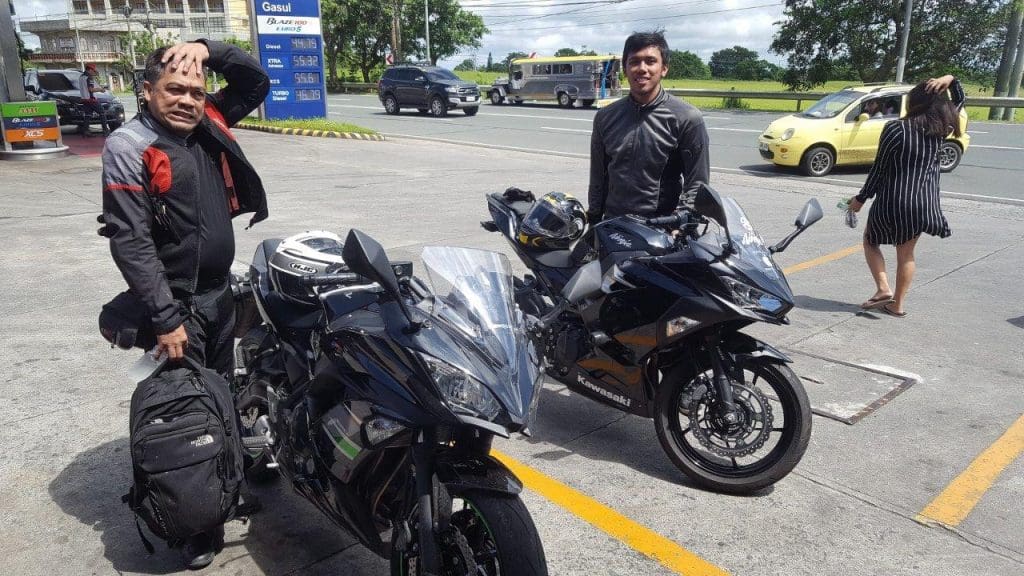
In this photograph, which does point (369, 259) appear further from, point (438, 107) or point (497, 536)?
point (438, 107)

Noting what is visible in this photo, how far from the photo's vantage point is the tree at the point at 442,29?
56.8 metres

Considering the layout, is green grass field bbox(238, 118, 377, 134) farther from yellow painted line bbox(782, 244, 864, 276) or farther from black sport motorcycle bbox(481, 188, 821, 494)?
black sport motorcycle bbox(481, 188, 821, 494)

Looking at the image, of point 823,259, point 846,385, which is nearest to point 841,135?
point 823,259

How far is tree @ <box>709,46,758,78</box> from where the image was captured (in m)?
68.7

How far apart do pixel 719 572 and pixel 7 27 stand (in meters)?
16.9

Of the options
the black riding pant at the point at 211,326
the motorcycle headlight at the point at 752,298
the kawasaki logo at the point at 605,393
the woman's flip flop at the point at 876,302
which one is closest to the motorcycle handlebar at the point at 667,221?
the motorcycle headlight at the point at 752,298

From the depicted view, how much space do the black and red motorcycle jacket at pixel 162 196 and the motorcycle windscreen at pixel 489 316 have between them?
1104 millimetres

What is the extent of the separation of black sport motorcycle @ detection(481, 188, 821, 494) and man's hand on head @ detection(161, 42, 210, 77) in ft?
5.40

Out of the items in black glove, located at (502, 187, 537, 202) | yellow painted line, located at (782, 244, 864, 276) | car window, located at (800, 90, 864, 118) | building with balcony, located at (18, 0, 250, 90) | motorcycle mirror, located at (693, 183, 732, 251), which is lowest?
yellow painted line, located at (782, 244, 864, 276)

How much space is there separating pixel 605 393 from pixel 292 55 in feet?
70.3

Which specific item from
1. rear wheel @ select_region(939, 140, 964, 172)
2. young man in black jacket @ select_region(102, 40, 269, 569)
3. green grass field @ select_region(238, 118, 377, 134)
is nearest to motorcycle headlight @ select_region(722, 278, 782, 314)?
young man in black jacket @ select_region(102, 40, 269, 569)

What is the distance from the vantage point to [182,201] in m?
2.85

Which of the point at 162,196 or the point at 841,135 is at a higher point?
the point at 162,196

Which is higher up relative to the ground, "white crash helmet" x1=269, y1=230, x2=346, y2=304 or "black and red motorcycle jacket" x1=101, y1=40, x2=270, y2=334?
"black and red motorcycle jacket" x1=101, y1=40, x2=270, y2=334
